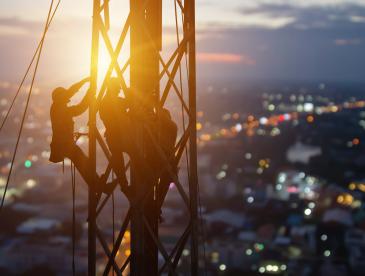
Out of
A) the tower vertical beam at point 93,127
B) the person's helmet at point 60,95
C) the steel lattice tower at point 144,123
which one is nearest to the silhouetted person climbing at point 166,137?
the steel lattice tower at point 144,123

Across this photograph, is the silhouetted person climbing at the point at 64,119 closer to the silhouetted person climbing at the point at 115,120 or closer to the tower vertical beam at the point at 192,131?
the silhouetted person climbing at the point at 115,120

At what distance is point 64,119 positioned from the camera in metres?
2.61

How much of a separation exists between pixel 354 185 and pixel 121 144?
95.5 ft

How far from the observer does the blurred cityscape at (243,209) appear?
56.9 ft

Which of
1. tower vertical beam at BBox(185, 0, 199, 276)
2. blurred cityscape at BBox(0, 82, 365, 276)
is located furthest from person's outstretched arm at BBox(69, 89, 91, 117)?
blurred cityscape at BBox(0, 82, 365, 276)

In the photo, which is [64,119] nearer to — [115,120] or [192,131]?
[115,120]

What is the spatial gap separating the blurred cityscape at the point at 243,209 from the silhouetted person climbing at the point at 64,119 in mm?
433

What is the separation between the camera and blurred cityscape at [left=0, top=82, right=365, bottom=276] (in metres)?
17.3

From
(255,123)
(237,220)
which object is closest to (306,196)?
(237,220)

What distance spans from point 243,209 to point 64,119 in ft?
73.3

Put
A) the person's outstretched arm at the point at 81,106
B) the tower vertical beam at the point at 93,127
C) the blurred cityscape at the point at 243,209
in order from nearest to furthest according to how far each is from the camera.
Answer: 1. the tower vertical beam at the point at 93,127
2. the person's outstretched arm at the point at 81,106
3. the blurred cityscape at the point at 243,209

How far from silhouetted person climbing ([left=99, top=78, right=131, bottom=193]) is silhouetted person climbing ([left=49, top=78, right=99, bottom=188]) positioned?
4.3 inches

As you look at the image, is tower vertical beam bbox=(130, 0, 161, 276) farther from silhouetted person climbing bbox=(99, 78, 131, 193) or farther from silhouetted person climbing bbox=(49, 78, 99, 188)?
silhouetted person climbing bbox=(49, 78, 99, 188)

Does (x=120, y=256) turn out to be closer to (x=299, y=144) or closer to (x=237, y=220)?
(x=237, y=220)
